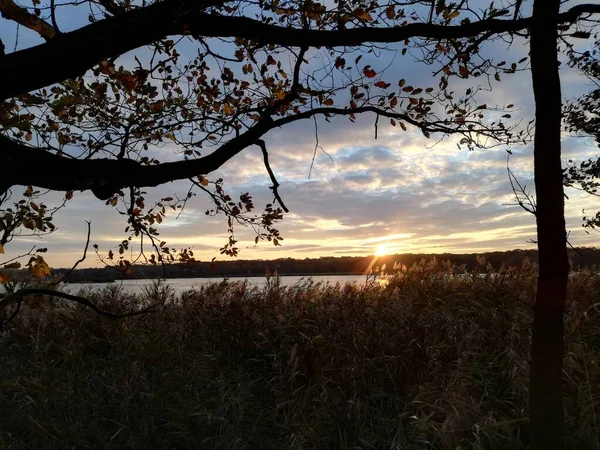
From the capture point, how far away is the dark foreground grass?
15.5 feet

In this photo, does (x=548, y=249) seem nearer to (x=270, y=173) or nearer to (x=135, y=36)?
(x=270, y=173)

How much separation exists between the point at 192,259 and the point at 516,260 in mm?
7177

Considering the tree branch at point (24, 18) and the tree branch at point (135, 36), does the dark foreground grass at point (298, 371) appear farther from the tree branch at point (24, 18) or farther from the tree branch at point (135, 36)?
the tree branch at point (24, 18)

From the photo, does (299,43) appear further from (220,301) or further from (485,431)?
(220,301)

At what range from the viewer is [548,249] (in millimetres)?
3359

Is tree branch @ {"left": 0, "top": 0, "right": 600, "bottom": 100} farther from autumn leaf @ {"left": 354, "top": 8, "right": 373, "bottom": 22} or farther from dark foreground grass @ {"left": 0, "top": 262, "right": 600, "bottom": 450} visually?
dark foreground grass @ {"left": 0, "top": 262, "right": 600, "bottom": 450}

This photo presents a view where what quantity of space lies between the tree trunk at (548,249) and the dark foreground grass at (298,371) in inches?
14.0

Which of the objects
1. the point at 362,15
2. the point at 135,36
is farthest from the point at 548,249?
the point at 135,36

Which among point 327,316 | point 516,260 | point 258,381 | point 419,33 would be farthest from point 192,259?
point 516,260

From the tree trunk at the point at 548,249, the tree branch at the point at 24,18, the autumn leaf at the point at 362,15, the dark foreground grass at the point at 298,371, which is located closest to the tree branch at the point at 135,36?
the autumn leaf at the point at 362,15

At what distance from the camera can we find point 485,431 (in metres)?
4.00

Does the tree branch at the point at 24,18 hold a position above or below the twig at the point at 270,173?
above

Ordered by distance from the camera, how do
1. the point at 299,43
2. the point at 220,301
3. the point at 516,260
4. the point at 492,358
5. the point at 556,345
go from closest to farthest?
the point at 556,345 → the point at 299,43 → the point at 492,358 → the point at 220,301 → the point at 516,260

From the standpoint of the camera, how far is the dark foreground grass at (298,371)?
4730 millimetres
